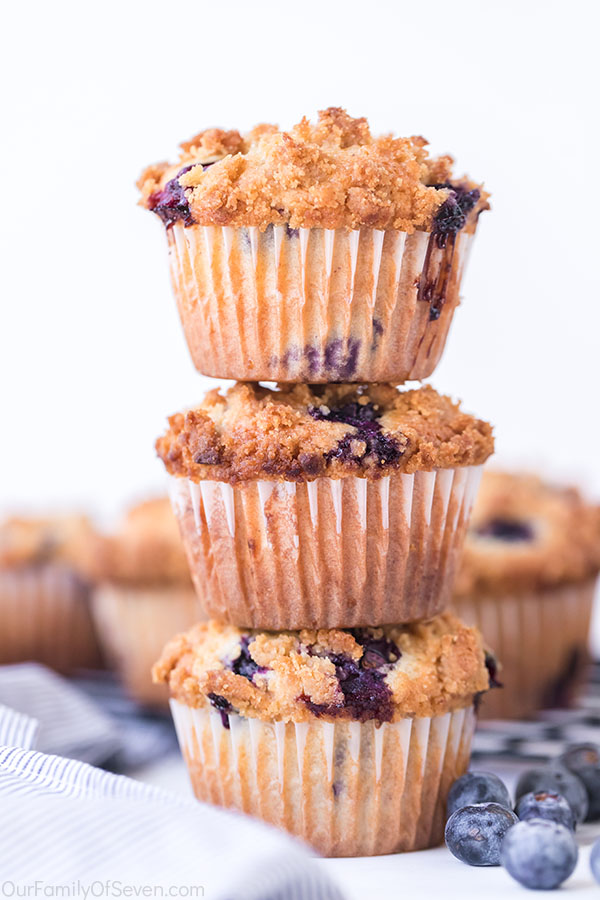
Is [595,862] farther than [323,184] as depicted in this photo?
No

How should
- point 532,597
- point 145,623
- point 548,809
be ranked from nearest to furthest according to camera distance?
point 548,809
point 532,597
point 145,623

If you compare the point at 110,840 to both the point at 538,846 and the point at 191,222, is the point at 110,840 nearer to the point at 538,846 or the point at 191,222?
the point at 538,846

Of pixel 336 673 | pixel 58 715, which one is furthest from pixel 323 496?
pixel 58 715

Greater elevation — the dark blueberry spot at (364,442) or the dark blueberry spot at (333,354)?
the dark blueberry spot at (333,354)

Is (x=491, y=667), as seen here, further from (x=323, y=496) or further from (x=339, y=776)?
(x=323, y=496)

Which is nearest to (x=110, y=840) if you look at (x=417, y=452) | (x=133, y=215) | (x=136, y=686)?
(x=417, y=452)

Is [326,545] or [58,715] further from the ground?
[326,545]

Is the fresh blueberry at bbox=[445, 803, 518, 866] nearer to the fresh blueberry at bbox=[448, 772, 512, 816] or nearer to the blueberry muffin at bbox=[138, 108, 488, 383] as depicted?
the fresh blueberry at bbox=[448, 772, 512, 816]

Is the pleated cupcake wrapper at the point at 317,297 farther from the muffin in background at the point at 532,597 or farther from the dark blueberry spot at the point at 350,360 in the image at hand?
the muffin in background at the point at 532,597

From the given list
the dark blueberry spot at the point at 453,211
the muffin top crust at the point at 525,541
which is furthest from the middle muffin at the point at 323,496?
the muffin top crust at the point at 525,541
